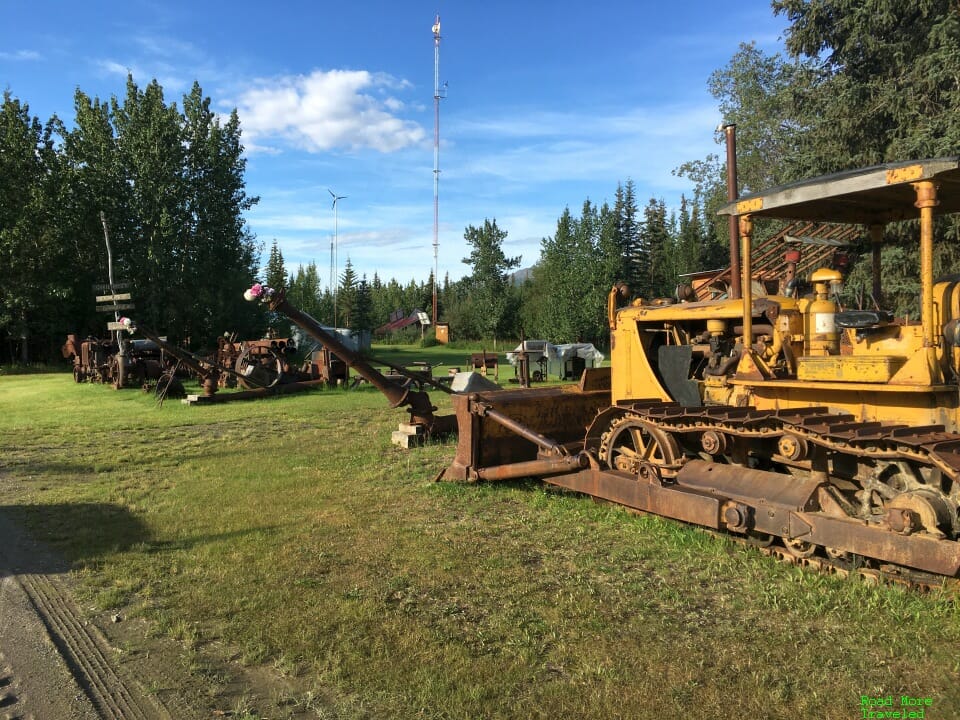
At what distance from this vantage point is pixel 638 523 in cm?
621

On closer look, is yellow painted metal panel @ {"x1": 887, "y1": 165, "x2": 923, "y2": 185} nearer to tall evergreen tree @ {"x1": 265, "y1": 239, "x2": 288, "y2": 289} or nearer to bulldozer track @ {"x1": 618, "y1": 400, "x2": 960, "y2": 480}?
bulldozer track @ {"x1": 618, "y1": 400, "x2": 960, "y2": 480}

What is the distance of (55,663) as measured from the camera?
3.94 m

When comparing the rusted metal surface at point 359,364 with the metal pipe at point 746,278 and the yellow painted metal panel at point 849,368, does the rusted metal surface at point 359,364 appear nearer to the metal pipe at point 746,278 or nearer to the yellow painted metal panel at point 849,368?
the metal pipe at point 746,278

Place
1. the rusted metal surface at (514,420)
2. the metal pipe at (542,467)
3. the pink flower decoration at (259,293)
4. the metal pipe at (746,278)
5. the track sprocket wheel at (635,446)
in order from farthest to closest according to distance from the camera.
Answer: the pink flower decoration at (259,293)
the rusted metal surface at (514,420)
the metal pipe at (542,467)
the track sprocket wheel at (635,446)
the metal pipe at (746,278)

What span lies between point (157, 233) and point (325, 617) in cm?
3155

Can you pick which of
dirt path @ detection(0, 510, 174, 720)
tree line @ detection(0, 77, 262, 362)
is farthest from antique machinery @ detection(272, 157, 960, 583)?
tree line @ detection(0, 77, 262, 362)

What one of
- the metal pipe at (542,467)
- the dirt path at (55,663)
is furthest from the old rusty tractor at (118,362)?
the dirt path at (55,663)

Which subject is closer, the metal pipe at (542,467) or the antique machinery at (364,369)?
the metal pipe at (542,467)

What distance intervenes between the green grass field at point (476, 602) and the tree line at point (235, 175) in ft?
46.7

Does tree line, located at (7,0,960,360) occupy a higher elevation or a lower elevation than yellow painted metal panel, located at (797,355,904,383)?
higher

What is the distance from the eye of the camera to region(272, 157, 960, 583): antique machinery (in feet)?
14.6

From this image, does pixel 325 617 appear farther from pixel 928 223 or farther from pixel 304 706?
pixel 928 223

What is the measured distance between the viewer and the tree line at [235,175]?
704 inches

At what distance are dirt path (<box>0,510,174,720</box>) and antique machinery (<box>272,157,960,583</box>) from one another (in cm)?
389
